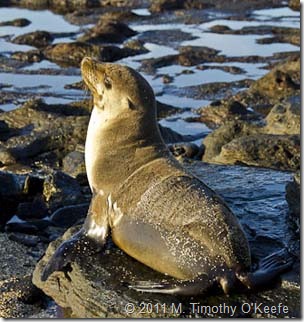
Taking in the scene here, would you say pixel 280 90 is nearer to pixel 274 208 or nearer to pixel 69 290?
pixel 274 208

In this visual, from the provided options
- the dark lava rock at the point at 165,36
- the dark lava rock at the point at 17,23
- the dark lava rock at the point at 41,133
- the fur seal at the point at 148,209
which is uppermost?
the fur seal at the point at 148,209

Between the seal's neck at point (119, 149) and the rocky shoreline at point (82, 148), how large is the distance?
1.80 ft

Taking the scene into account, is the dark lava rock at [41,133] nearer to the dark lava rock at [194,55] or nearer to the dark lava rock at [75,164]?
the dark lava rock at [75,164]

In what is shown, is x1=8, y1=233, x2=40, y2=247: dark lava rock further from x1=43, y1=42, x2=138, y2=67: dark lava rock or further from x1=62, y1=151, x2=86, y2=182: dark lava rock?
x1=43, y1=42, x2=138, y2=67: dark lava rock

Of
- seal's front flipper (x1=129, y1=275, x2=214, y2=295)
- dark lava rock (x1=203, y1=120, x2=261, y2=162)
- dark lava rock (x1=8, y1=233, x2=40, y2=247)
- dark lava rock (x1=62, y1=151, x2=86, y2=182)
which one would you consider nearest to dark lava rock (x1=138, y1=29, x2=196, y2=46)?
dark lava rock (x1=203, y1=120, x2=261, y2=162)

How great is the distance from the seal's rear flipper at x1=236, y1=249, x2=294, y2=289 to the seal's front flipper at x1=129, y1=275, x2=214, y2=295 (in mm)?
236

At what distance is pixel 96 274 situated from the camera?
18.8 ft

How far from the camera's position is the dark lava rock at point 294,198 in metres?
6.54

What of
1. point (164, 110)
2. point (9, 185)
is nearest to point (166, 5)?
point (164, 110)

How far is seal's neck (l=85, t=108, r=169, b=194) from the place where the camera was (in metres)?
6.20

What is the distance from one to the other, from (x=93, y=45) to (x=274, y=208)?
15.4 meters

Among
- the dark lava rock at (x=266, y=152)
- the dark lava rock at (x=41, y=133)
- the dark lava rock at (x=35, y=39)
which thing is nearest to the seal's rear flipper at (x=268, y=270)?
the dark lava rock at (x=266, y=152)

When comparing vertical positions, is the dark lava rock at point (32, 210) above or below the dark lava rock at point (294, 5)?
above

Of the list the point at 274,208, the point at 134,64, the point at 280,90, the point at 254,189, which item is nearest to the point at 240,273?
the point at 274,208
